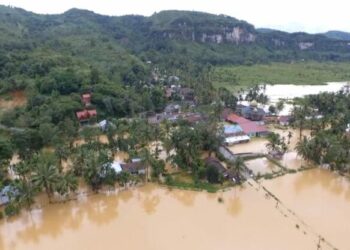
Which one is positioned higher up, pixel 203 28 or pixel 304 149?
pixel 203 28

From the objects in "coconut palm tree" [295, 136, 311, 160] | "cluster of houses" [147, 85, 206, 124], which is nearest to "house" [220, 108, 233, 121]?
"cluster of houses" [147, 85, 206, 124]

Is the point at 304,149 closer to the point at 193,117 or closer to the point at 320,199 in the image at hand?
the point at 320,199

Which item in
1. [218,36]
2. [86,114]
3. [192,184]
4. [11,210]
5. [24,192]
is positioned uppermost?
[218,36]

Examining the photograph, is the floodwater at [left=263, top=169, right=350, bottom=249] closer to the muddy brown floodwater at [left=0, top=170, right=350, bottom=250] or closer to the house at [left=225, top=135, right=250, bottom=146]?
the muddy brown floodwater at [left=0, top=170, right=350, bottom=250]

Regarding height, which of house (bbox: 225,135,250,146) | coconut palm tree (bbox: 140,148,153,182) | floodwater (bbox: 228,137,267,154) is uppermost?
coconut palm tree (bbox: 140,148,153,182)

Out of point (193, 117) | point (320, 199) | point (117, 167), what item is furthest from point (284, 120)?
point (117, 167)

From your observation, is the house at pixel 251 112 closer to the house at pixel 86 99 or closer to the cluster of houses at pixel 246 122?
the cluster of houses at pixel 246 122
